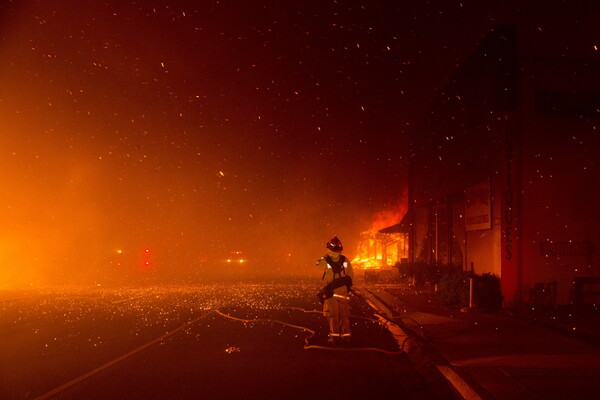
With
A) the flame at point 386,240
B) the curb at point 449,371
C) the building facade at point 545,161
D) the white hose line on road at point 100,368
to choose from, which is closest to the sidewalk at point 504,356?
the curb at point 449,371

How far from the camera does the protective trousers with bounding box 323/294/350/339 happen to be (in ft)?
36.3

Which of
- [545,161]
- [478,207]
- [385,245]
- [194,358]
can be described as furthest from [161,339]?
[385,245]

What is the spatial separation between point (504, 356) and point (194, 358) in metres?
4.86

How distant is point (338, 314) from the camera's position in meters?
11.1

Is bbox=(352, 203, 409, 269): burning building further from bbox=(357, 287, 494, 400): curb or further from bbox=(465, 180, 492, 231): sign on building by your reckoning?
bbox=(357, 287, 494, 400): curb

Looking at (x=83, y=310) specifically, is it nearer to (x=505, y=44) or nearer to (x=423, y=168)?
(x=505, y=44)

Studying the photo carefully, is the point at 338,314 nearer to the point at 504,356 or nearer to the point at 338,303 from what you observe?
the point at 338,303

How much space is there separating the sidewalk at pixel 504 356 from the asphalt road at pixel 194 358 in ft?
1.85

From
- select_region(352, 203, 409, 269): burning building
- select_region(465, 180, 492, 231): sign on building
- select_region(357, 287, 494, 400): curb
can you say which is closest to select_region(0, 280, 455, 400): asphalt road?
select_region(357, 287, 494, 400): curb

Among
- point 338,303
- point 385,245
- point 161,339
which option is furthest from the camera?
point 385,245

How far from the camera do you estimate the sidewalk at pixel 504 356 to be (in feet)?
25.1

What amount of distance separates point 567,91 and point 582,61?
2.93 ft

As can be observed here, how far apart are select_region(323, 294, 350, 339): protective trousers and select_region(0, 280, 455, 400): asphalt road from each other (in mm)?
353

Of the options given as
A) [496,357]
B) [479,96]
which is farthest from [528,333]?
[479,96]
